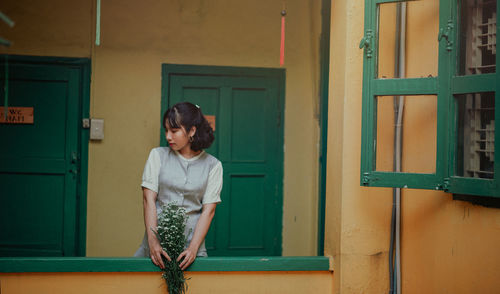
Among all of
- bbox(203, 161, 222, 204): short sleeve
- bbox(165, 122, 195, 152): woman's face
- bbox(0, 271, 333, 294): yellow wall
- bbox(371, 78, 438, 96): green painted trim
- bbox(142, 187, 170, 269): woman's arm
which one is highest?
bbox(371, 78, 438, 96): green painted trim

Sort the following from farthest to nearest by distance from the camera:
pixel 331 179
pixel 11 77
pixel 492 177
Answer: pixel 11 77 < pixel 331 179 < pixel 492 177

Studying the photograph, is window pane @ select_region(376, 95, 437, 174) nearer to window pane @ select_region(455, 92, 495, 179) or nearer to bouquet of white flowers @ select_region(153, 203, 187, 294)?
window pane @ select_region(455, 92, 495, 179)

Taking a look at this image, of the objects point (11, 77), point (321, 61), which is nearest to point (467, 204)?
point (321, 61)

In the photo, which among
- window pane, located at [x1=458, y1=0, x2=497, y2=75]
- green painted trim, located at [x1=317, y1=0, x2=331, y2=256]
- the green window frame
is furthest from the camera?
green painted trim, located at [x1=317, y1=0, x2=331, y2=256]

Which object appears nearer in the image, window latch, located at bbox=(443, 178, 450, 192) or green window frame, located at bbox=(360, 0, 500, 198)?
green window frame, located at bbox=(360, 0, 500, 198)

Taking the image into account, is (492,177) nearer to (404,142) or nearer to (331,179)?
(404,142)

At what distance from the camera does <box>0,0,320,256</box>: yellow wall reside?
14.6 ft

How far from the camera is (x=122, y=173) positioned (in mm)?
4508

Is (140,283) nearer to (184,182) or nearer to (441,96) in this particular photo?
(184,182)

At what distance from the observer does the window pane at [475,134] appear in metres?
2.40

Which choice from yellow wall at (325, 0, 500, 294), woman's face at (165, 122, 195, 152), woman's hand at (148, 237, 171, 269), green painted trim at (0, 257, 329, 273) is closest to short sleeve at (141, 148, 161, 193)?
woman's face at (165, 122, 195, 152)

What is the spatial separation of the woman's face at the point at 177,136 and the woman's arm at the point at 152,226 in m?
0.29

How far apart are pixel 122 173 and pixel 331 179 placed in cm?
229

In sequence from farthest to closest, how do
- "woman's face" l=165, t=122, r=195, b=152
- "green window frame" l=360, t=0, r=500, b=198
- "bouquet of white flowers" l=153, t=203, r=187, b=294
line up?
"woman's face" l=165, t=122, r=195, b=152, "bouquet of white flowers" l=153, t=203, r=187, b=294, "green window frame" l=360, t=0, r=500, b=198
